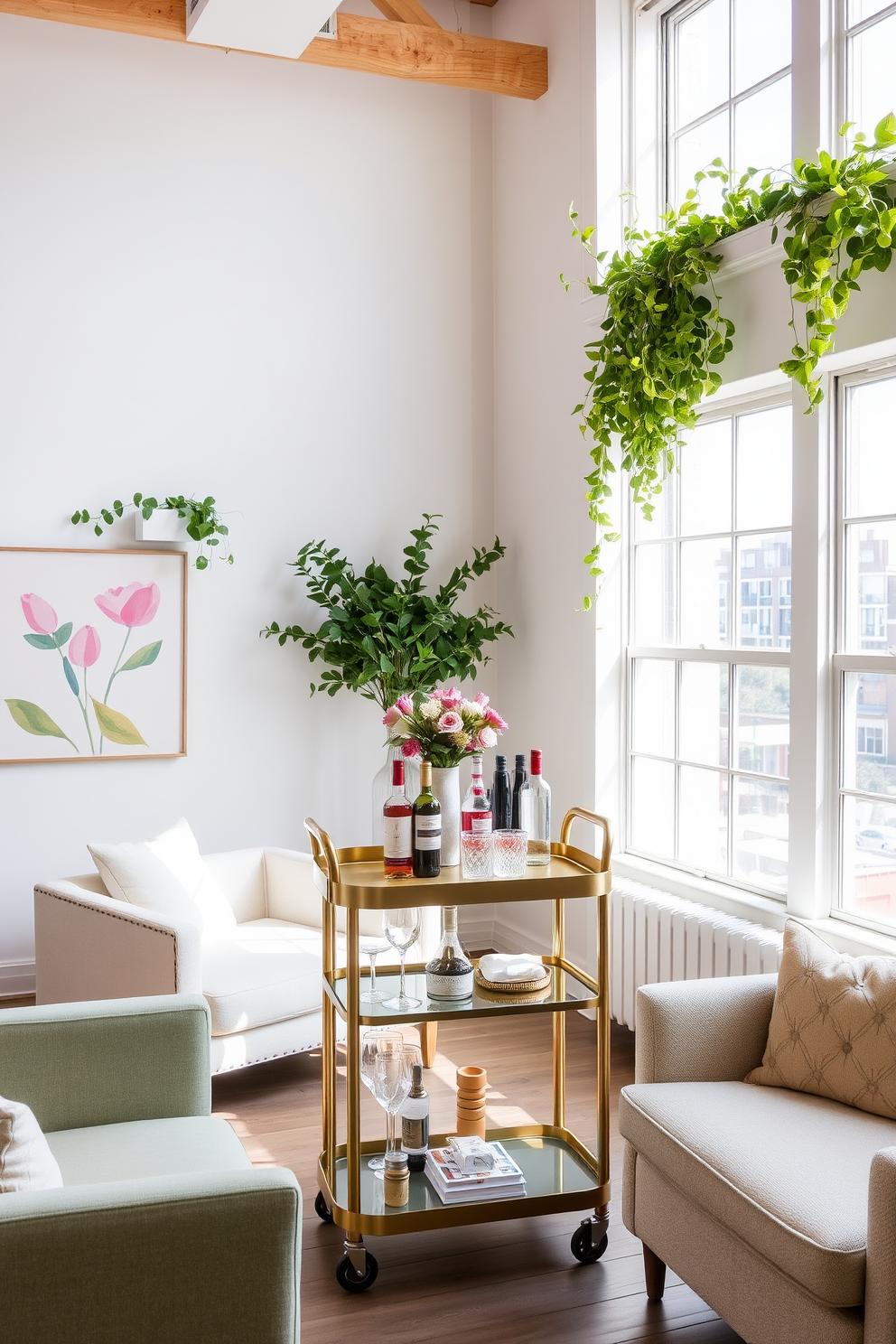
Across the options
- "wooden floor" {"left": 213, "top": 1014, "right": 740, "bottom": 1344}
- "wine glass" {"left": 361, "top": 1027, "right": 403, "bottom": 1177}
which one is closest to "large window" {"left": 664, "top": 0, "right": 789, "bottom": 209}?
"wine glass" {"left": 361, "top": 1027, "right": 403, "bottom": 1177}

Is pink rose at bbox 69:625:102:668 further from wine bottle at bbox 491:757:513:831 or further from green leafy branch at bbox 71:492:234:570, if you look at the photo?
wine bottle at bbox 491:757:513:831

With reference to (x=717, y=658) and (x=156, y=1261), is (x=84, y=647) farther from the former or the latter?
(x=156, y=1261)

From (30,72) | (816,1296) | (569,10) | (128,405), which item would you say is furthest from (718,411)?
(30,72)

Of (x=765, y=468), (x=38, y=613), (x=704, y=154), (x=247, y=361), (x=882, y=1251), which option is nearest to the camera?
(x=882, y=1251)

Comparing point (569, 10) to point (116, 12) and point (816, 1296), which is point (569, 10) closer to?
point (116, 12)

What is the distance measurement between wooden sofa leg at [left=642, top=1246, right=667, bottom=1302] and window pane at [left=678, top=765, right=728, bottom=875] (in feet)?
4.77

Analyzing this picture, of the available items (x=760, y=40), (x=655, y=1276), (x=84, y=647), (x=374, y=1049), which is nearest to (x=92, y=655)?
(x=84, y=647)

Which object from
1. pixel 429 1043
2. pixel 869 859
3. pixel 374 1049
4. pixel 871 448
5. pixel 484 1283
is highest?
pixel 871 448

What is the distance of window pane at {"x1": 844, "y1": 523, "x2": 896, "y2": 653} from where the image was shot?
3.03 m

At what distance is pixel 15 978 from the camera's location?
4484 millimetres

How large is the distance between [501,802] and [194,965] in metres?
1.11

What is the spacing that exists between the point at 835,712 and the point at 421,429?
2.58 metres

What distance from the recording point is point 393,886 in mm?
2480

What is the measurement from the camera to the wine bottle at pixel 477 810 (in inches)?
104
